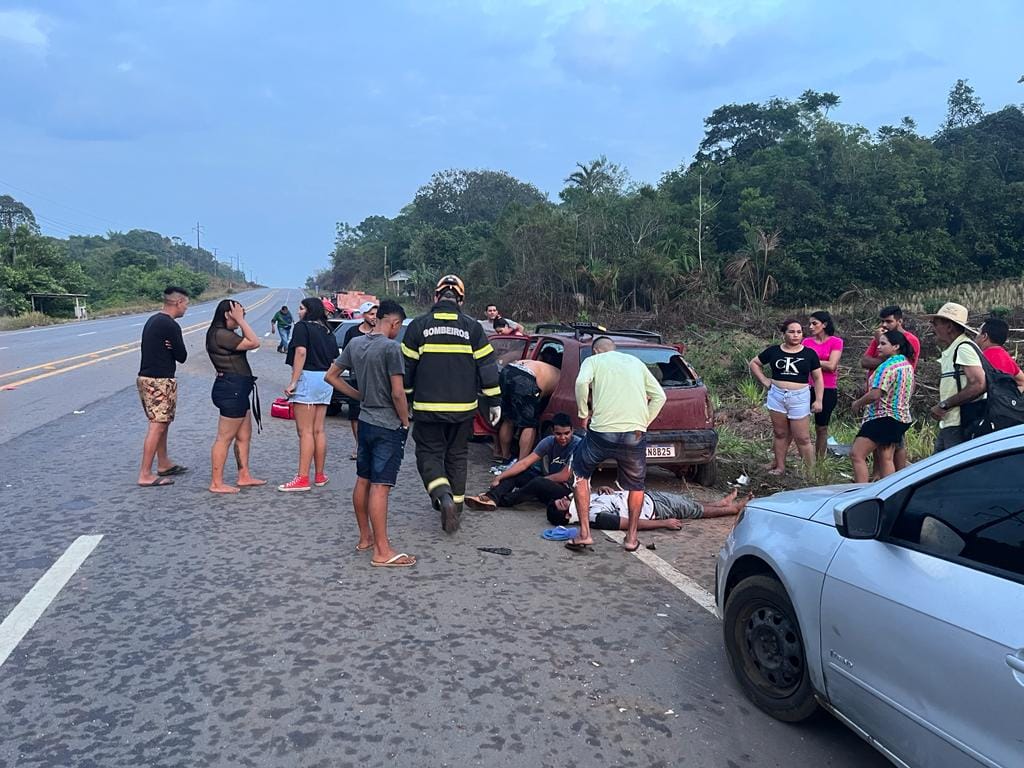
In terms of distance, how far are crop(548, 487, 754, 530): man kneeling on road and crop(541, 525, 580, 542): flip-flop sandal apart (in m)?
0.14

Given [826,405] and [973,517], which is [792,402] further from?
[973,517]

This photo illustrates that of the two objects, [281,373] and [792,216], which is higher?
[792,216]

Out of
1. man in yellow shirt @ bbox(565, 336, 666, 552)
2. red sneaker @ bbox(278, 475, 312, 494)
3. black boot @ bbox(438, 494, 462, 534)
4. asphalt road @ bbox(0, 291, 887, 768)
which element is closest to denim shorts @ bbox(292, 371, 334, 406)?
red sneaker @ bbox(278, 475, 312, 494)

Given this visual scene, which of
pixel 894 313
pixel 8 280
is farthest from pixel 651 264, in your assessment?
pixel 8 280

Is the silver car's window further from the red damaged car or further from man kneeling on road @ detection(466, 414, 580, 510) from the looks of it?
the red damaged car

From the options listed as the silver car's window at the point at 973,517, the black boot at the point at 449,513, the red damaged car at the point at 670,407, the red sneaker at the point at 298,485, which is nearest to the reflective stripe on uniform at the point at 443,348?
the black boot at the point at 449,513

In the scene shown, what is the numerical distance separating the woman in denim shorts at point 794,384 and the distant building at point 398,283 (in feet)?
166

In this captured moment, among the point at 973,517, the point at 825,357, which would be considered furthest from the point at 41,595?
the point at 825,357

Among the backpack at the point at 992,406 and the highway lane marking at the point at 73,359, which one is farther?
the highway lane marking at the point at 73,359

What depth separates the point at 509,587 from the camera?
4.68 m

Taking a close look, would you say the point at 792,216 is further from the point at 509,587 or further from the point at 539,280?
the point at 509,587

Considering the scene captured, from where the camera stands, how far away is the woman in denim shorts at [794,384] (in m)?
7.34

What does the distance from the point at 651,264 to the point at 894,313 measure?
23.0 m

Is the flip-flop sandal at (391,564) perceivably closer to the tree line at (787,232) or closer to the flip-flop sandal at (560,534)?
the flip-flop sandal at (560,534)
